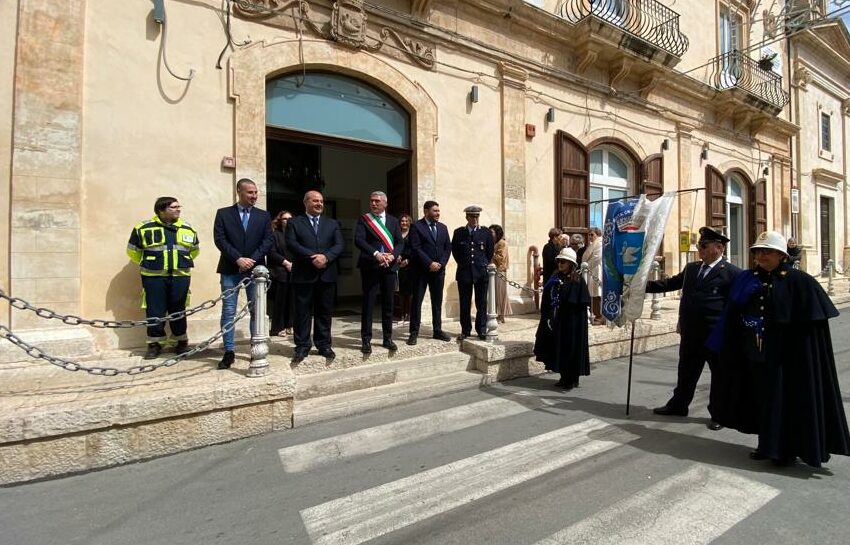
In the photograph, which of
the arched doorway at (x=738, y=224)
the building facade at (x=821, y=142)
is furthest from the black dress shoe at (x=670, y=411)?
the building facade at (x=821, y=142)

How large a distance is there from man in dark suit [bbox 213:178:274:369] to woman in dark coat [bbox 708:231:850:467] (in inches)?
184

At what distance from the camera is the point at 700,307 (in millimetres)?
4406

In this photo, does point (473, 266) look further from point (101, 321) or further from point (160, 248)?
point (101, 321)

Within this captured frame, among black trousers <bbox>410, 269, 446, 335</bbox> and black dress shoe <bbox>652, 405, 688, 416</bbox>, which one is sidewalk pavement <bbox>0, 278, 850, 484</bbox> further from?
black dress shoe <bbox>652, 405, 688, 416</bbox>

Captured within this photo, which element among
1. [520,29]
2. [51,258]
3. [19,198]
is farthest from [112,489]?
[520,29]

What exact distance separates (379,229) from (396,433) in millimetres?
2430

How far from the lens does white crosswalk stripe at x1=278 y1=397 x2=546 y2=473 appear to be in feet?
11.9

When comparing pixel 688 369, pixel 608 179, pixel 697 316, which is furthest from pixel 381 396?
pixel 608 179

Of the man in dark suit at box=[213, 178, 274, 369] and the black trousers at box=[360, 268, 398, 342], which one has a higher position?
the man in dark suit at box=[213, 178, 274, 369]

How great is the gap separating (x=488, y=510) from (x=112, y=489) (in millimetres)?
2680

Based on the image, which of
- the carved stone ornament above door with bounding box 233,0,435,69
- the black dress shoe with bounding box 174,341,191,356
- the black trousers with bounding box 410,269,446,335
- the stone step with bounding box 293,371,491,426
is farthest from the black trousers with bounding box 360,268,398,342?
the carved stone ornament above door with bounding box 233,0,435,69

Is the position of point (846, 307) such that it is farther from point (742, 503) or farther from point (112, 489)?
point (112, 489)

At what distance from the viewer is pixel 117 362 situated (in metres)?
4.80

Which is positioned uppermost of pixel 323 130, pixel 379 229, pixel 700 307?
pixel 323 130
